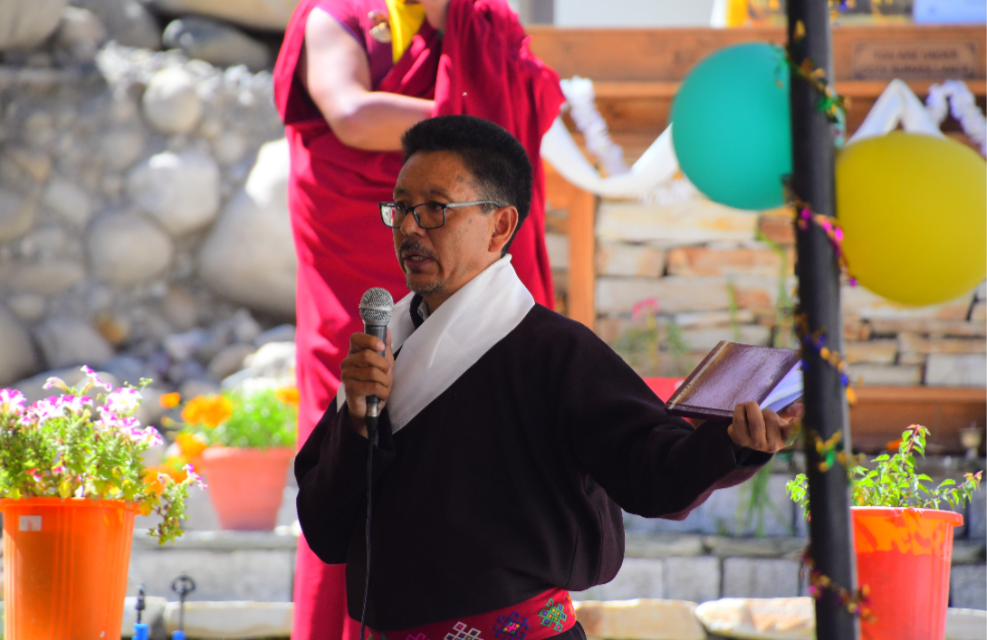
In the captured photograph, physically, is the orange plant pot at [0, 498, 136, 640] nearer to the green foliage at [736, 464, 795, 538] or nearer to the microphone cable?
the microphone cable

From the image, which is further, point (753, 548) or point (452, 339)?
point (753, 548)

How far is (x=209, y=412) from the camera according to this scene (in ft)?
12.2

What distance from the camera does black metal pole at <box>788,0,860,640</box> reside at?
1.11m

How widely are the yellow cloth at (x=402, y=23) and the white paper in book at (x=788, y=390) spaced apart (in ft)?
4.46

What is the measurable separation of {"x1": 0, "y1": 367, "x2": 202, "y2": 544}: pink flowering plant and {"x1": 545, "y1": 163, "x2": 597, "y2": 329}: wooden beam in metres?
2.46

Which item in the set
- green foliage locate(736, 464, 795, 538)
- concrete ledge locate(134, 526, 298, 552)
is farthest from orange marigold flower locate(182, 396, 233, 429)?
green foliage locate(736, 464, 795, 538)

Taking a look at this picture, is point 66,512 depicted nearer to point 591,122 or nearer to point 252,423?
point 252,423

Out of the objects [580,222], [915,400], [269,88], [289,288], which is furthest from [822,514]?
[269,88]

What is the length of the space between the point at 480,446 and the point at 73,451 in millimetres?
1230

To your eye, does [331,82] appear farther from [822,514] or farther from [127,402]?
[822,514]

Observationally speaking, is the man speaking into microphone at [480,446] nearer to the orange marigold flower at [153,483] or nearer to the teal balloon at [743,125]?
the teal balloon at [743,125]

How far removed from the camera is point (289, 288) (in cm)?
600

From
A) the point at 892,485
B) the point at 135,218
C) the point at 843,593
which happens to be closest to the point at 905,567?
the point at 892,485

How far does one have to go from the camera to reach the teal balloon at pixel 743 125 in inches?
48.5
